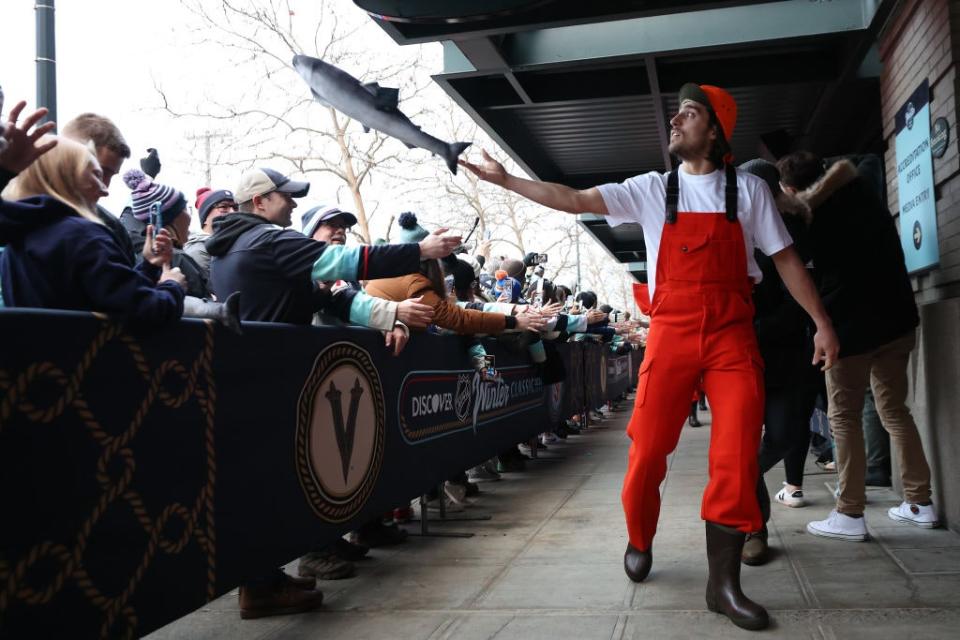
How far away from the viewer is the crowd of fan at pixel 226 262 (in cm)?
319

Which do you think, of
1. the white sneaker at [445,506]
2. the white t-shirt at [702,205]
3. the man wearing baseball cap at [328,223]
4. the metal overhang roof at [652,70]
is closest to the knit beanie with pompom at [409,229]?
the man wearing baseball cap at [328,223]

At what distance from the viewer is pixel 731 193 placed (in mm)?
4391

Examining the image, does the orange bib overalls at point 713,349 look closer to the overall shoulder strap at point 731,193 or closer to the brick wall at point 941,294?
the overall shoulder strap at point 731,193

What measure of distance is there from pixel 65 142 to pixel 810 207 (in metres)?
4.21

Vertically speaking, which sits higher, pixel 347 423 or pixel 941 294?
pixel 941 294

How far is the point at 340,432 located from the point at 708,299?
6.57 feet

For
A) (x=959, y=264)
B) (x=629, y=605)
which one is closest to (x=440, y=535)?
(x=629, y=605)

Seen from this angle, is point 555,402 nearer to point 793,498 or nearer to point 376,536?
point 793,498

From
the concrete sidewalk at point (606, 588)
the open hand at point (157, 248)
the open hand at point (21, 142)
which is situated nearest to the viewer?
the open hand at point (21, 142)

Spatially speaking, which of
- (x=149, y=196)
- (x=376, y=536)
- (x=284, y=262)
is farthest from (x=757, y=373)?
(x=149, y=196)

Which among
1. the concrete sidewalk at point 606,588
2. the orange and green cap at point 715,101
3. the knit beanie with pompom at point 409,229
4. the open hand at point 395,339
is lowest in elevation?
the concrete sidewalk at point 606,588

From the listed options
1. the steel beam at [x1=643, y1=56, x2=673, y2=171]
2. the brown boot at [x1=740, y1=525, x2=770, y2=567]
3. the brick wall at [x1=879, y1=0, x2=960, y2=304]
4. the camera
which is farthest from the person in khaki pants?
the camera

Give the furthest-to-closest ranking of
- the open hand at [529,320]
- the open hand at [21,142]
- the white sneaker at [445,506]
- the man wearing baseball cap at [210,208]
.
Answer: the open hand at [529,320] < the white sneaker at [445,506] < the man wearing baseball cap at [210,208] < the open hand at [21,142]

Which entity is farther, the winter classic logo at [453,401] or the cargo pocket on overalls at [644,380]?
the winter classic logo at [453,401]
